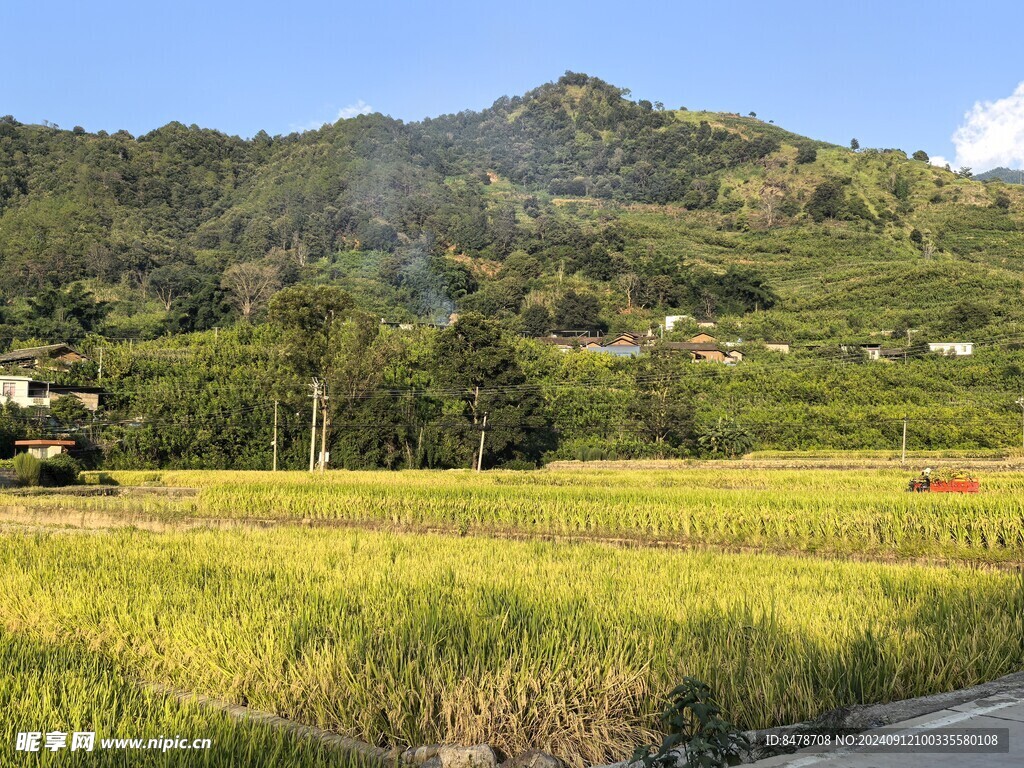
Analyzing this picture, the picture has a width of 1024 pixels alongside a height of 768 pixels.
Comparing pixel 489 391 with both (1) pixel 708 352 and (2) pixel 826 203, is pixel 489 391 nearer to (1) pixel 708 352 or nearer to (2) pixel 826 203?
(1) pixel 708 352

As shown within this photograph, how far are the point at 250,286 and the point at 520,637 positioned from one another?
79793 millimetres

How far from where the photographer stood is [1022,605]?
25.7 ft

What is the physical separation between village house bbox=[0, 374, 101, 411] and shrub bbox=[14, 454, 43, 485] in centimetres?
1305

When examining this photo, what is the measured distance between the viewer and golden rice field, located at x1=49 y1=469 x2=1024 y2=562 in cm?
1523

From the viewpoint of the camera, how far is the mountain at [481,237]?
263 feet

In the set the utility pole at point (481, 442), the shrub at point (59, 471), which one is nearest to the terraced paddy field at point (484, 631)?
the shrub at point (59, 471)

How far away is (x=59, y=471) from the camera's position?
1257 inches

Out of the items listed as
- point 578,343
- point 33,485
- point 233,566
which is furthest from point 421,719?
point 578,343

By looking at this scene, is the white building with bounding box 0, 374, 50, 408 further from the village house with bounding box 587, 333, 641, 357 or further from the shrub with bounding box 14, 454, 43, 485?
the village house with bounding box 587, 333, 641, 357

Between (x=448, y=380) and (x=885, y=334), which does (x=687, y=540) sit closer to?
(x=448, y=380)

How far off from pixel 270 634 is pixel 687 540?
12146 millimetres

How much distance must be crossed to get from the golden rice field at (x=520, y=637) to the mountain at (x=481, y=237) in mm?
66124

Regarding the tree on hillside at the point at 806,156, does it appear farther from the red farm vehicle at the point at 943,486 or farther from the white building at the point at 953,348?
the red farm vehicle at the point at 943,486

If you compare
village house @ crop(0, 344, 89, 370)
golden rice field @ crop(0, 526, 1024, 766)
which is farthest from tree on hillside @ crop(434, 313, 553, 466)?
golden rice field @ crop(0, 526, 1024, 766)
